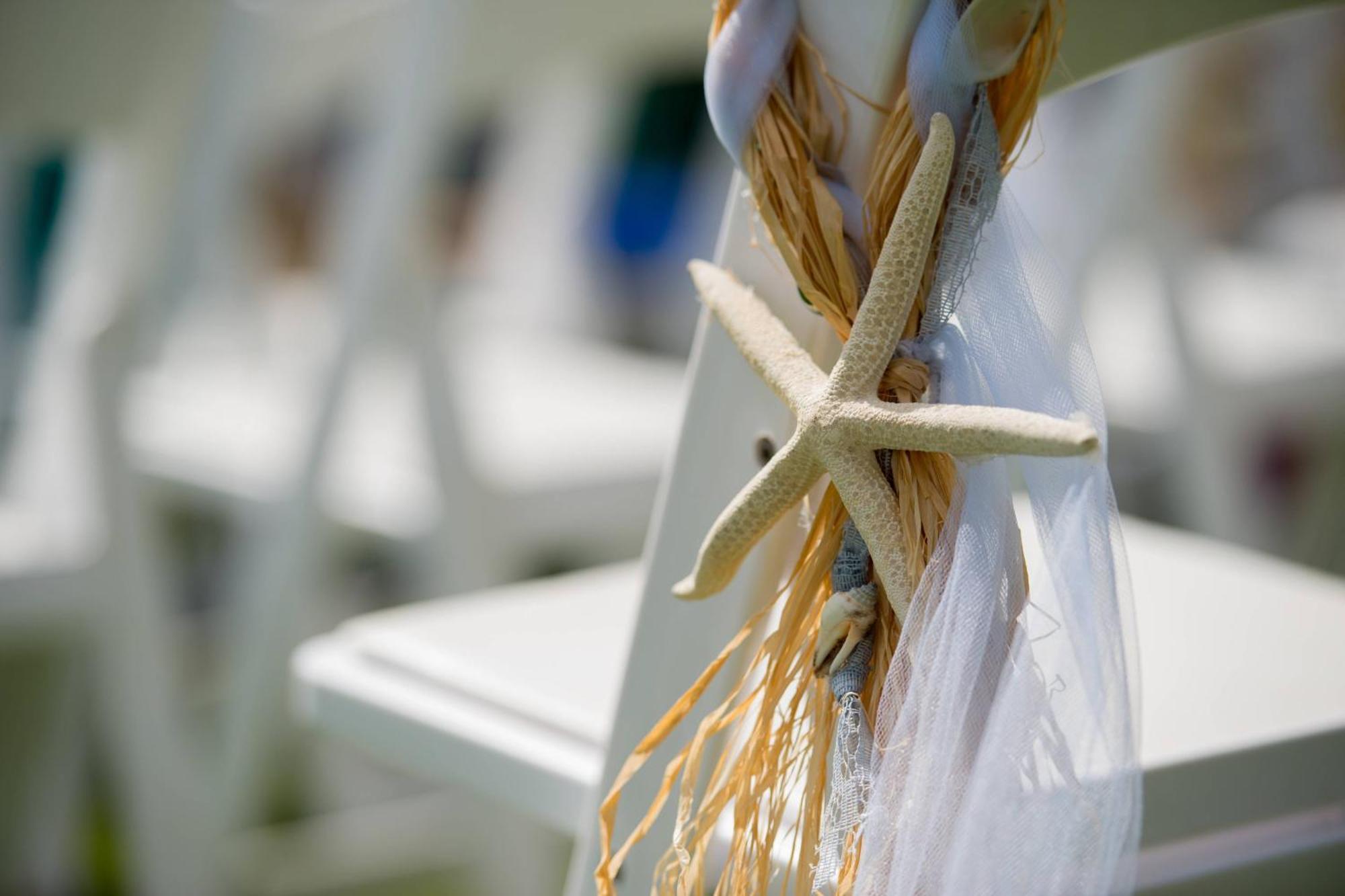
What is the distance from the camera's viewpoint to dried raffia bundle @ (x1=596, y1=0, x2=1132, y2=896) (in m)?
0.25

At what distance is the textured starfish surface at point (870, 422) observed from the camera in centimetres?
24

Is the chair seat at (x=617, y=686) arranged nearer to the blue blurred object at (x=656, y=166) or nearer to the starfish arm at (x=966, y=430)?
the starfish arm at (x=966, y=430)

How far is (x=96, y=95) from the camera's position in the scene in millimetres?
968

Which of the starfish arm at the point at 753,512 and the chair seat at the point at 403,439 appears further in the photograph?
the chair seat at the point at 403,439

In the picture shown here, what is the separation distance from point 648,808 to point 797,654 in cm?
9

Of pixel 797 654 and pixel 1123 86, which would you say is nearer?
pixel 797 654

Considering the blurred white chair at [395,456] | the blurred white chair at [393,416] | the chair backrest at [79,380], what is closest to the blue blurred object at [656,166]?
the blurred white chair at [393,416]

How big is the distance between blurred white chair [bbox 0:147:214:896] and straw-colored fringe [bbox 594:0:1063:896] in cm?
83

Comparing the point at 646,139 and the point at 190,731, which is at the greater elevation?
the point at 646,139

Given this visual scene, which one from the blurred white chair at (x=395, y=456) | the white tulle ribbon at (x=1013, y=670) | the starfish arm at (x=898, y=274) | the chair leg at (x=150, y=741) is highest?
the starfish arm at (x=898, y=274)

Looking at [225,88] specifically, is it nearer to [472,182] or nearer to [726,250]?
[726,250]

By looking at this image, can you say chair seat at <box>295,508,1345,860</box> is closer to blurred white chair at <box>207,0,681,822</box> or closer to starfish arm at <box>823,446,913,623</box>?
starfish arm at <box>823,446,913,623</box>

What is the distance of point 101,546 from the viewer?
1026mm

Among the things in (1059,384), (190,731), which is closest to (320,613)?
(190,731)
